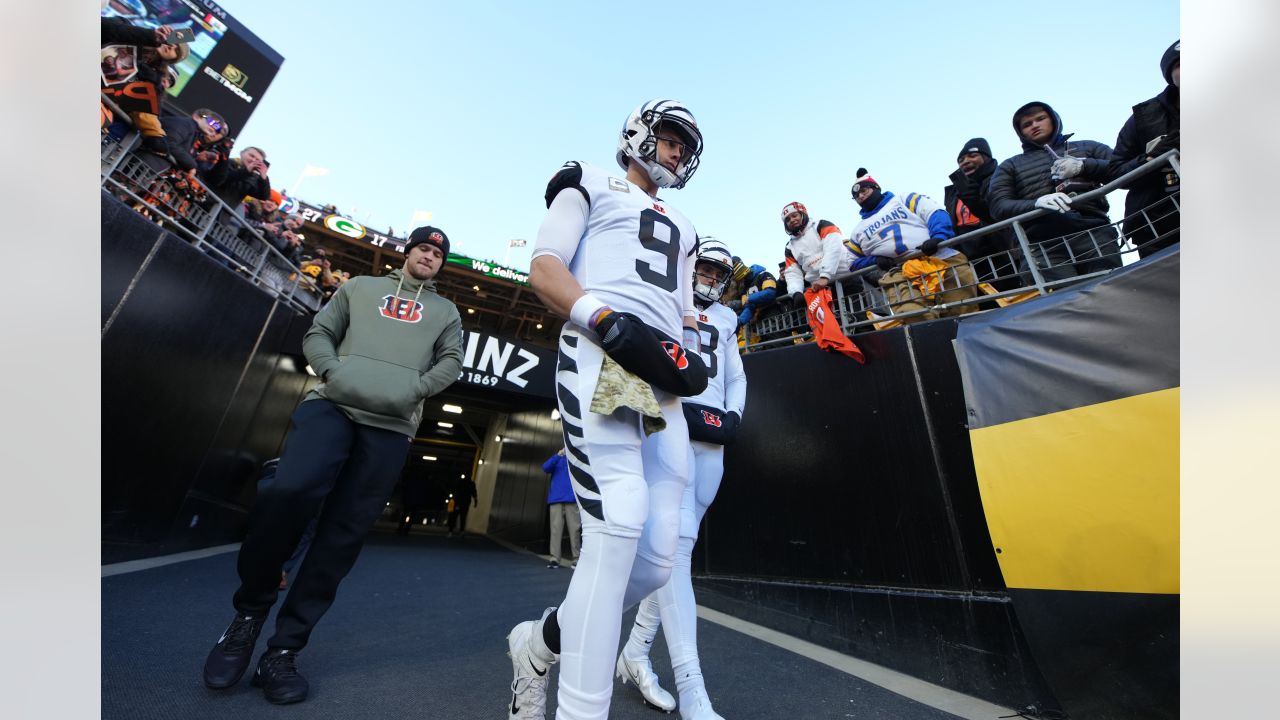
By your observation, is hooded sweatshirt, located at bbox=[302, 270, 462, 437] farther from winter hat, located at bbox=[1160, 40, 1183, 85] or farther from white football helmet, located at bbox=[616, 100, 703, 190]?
winter hat, located at bbox=[1160, 40, 1183, 85]

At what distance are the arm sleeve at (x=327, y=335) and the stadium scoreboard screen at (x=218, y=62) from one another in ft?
60.9

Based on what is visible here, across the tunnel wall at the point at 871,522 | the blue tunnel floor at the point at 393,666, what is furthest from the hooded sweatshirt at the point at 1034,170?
the blue tunnel floor at the point at 393,666

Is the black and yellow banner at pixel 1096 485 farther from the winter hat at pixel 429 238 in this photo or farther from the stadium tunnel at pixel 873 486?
the winter hat at pixel 429 238

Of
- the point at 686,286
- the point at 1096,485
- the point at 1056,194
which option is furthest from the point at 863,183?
the point at 686,286

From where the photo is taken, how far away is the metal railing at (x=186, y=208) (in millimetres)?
4273

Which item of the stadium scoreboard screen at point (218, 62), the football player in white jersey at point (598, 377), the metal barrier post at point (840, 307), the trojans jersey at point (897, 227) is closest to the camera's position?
the football player in white jersey at point (598, 377)

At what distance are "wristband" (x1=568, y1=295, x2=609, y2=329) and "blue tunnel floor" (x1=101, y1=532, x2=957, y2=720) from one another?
1376mm

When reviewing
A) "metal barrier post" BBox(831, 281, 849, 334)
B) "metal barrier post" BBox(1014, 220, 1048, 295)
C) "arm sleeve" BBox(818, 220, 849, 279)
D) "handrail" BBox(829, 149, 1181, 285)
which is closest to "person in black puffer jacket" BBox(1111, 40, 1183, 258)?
"handrail" BBox(829, 149, 1181, 285)

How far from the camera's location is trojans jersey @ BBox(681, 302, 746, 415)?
8.89ft

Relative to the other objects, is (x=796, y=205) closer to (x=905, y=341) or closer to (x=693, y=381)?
(x=905, y=341)

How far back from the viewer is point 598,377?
4.46 feet

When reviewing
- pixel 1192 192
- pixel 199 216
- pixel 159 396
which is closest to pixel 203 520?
pixel 159 396

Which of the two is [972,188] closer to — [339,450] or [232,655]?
[339,450]

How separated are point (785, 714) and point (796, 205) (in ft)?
17.2
